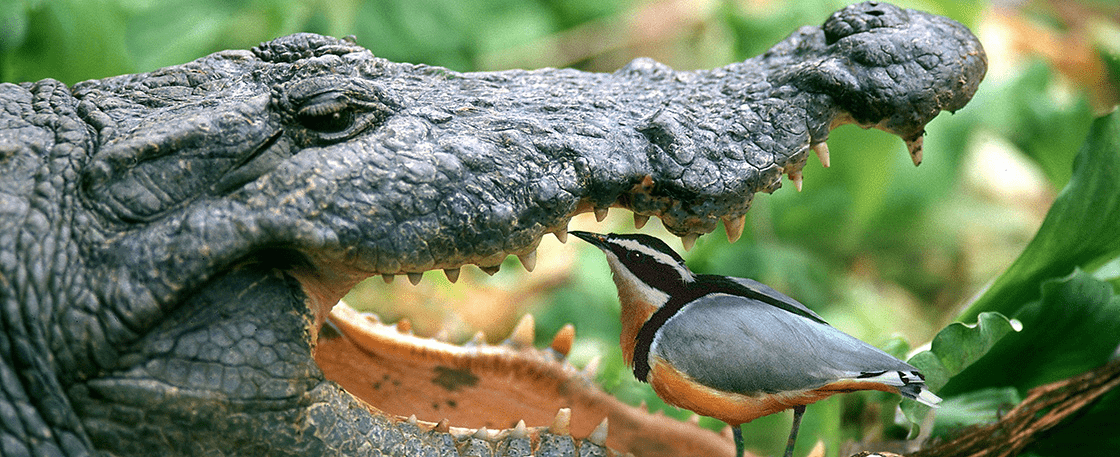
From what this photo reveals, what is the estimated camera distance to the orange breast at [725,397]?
1784 mm

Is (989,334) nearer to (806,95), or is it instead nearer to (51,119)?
(806,95)

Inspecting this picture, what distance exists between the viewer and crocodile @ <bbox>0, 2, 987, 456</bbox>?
5.19 feet

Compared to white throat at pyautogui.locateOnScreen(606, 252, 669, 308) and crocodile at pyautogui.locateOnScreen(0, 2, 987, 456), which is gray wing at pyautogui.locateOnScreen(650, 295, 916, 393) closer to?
white throat at pyautogui.locateOnScreen(606, 252, 669, 308)

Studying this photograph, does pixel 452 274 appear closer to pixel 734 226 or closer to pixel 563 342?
pixel 734 226

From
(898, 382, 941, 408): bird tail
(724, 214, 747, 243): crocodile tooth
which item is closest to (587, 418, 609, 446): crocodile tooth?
(724, 214, 747, 243): crocodile tooth

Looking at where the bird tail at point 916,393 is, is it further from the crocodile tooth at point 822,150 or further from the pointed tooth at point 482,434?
the pointed tooth at point 482,434

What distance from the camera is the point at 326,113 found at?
1.75 m

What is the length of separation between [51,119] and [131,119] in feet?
0.51

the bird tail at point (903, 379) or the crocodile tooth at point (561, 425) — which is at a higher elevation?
the bird tail at point (903, 379)

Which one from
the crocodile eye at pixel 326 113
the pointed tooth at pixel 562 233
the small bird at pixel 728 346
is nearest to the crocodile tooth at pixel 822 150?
the small bird at pixel 728 346

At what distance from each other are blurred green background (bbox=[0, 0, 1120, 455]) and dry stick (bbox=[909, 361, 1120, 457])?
0.27 ft

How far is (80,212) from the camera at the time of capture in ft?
5.31

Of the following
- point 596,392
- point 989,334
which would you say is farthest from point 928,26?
point 596,392

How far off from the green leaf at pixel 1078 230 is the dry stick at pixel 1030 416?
1.06ft
